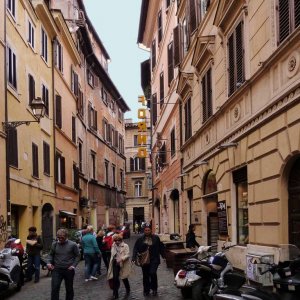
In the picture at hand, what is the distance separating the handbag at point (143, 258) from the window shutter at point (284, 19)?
18.6 feet

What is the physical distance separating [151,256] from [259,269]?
3.66 m

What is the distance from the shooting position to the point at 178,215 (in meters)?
26.2

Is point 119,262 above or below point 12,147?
below

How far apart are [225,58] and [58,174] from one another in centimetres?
1616

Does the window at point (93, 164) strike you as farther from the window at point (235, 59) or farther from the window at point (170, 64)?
the window at point (235, 59)

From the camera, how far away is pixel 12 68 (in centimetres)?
2106

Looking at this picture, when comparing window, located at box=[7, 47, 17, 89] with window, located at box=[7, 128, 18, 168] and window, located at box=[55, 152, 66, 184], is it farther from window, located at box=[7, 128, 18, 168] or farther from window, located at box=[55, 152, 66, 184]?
window, located at box=[55, 152, 66, 184]

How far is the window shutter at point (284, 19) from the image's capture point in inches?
415

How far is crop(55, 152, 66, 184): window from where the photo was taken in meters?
29.3

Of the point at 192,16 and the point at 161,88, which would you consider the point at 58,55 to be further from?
the point at 192,16

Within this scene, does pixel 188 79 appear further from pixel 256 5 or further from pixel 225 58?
pixel 256 5

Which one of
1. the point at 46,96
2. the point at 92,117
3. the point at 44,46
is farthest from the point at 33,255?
the point at 92,117

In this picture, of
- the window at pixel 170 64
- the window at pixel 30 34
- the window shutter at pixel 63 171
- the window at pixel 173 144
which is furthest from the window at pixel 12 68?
the window shutter at pixel 63 171

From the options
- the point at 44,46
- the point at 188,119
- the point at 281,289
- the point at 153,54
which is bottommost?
the point at 281,289
